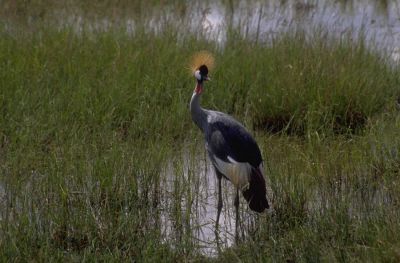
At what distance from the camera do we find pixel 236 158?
5.15 meters

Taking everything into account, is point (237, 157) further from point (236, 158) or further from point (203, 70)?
point (203, 70)

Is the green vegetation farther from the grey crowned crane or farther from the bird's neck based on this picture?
the bird's neck

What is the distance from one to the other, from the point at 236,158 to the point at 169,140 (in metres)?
1.06

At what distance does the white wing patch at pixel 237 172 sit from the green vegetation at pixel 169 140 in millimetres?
170

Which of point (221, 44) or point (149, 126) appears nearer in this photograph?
point (149, 126)

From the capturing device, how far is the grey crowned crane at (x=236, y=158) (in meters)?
4.97

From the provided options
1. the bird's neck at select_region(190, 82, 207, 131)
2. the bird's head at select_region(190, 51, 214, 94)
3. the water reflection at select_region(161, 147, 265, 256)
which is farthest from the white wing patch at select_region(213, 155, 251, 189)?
the bird's head at select_region(190, 51, 214, 94)

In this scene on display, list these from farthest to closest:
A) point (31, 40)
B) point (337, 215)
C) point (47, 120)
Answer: point (31, 40) < point (47, 120) < point (337, 215)

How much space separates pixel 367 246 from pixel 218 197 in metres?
1.27

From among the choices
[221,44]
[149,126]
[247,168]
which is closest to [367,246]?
[247,168]

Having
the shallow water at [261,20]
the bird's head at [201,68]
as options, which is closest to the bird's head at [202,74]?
the bird's head at [201,68]

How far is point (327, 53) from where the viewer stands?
703 cm

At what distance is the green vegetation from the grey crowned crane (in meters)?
0.13

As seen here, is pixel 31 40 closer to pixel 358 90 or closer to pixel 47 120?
pixel 47 120
